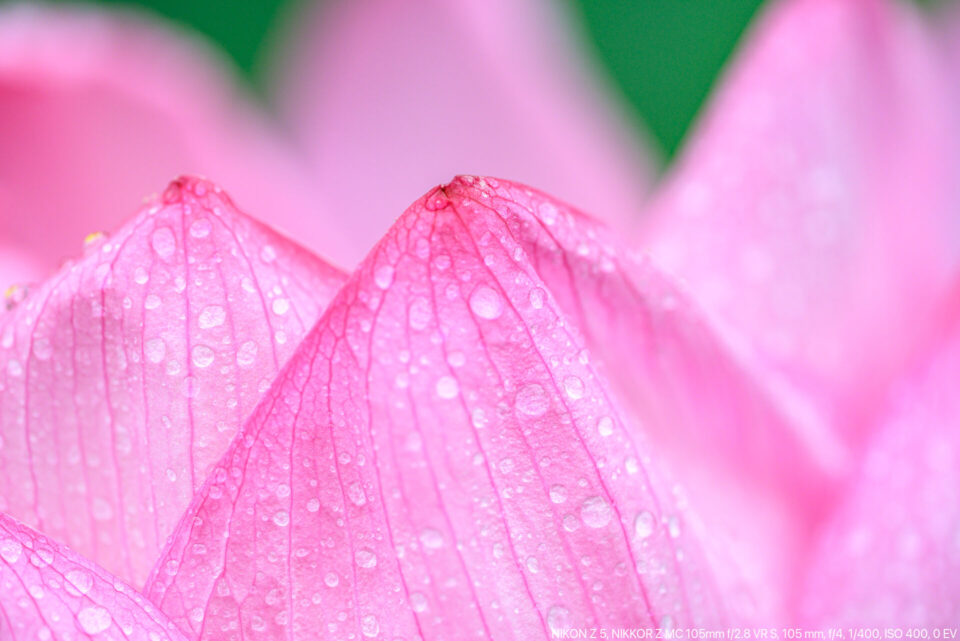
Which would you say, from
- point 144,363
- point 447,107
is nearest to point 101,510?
point 144,363

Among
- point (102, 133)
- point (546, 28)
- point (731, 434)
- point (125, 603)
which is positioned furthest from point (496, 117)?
point (125, 603)

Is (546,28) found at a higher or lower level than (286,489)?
higher

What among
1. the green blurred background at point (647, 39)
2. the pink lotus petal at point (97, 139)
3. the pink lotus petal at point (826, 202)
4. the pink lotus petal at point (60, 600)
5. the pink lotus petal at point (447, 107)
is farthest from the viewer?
the green blurred background at point (647, 39)

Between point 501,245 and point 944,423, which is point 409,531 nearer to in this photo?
point 501,245

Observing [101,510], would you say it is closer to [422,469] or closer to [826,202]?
[422,469]

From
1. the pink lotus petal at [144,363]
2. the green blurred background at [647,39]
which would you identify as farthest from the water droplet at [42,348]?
the green blurred background at [647,39]

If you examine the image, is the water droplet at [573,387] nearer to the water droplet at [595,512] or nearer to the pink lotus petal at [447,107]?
the water droplet at [595,512]

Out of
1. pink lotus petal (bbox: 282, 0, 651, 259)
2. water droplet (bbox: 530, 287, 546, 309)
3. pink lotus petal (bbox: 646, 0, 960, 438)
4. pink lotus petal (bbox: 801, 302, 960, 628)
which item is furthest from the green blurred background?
water droplet (bbox: 530, 287, 546, 309)
